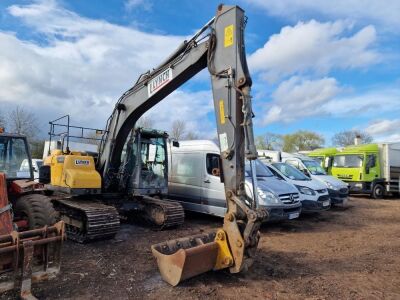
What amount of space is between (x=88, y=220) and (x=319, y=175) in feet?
34.4

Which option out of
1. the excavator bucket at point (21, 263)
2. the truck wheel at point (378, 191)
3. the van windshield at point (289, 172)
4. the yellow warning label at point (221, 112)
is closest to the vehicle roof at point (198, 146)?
the van windshield at point (289, 172)

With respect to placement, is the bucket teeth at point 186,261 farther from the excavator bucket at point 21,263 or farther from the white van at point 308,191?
the white van at point 308,191

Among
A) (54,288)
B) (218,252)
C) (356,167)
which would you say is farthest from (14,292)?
(356,167)

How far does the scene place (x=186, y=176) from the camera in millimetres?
11523

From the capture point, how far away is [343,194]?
14297 millimetres

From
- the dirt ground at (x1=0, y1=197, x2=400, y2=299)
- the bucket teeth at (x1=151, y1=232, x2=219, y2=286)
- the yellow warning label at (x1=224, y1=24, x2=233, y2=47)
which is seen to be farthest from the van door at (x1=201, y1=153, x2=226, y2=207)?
the yellow warning label at (x1=224, y1=24, x2=233, y2=47)

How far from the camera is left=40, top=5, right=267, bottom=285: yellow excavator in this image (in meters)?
5.32

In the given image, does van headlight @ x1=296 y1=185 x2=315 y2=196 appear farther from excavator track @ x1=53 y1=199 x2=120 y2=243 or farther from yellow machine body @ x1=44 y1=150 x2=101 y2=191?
yellow machine body @ x1=44 y1=150 x2=101 y2=191

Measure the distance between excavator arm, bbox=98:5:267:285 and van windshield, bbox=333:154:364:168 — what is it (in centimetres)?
1626

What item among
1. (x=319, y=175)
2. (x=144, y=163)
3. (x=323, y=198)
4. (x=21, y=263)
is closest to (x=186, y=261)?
(x=21, y=263)

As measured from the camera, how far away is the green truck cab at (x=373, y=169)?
792 inches

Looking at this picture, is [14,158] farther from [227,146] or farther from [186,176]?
[186,176]

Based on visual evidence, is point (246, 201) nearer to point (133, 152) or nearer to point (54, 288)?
point (54, 288)

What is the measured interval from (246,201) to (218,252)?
0.85m
